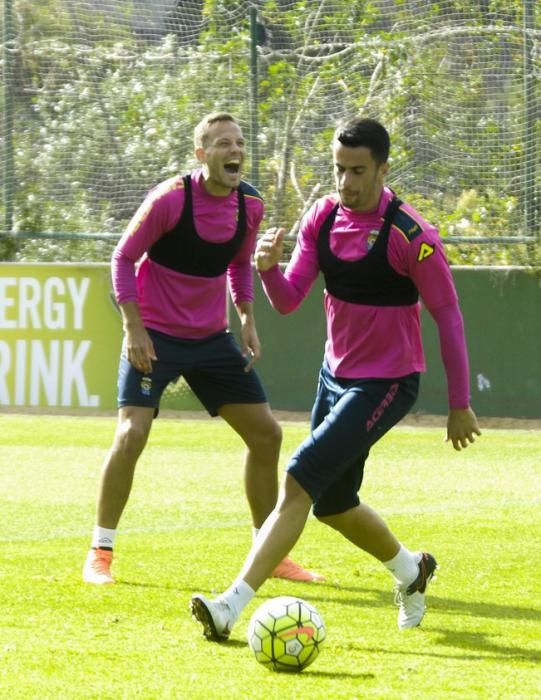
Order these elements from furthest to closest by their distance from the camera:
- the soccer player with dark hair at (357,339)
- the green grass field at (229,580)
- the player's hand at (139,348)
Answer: the player's hand at (139,348)
the soccer player with dark hair at (357,339)
the green grass field at (229,580)

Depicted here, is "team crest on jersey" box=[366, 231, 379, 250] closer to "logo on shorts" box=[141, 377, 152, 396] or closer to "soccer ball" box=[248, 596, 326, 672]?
"soccer ball" box=[248, 596, 326, 672]

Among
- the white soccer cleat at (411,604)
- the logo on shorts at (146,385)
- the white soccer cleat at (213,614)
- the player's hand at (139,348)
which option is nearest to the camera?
the white soccer cleat at (213,614)

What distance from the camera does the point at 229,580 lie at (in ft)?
23.7

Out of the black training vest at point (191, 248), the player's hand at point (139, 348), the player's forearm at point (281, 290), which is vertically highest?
the player's forearm at point (281, 290)

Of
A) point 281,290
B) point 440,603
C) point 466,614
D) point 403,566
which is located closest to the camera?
point 281,290

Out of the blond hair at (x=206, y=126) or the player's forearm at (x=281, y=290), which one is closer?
the player's forearm at (x=281, y=290)

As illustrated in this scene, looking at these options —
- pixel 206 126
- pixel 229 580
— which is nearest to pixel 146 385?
pixel 229 580

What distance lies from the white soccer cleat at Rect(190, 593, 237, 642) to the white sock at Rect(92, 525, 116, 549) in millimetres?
1685

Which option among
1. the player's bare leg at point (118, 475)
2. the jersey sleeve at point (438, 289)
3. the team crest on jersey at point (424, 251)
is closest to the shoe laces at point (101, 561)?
the player's bare leg at point (118, 475)

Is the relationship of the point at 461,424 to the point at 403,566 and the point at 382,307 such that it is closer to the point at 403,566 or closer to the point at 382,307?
the point at 382,307

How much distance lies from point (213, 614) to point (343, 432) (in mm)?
862

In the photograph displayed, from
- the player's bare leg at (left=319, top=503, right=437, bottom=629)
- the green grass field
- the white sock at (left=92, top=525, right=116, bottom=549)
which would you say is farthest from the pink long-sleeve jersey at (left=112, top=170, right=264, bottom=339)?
the player's bare leg at (left=319, top=503, right=437, bottom=629)

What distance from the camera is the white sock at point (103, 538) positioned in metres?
7.19

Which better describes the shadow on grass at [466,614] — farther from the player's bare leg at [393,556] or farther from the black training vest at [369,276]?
A: the black training vest at [369,276]
